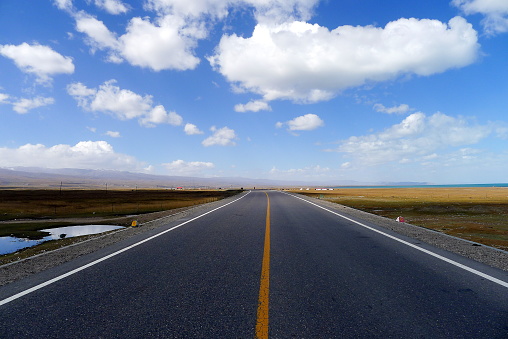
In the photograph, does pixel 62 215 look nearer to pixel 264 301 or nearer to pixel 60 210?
pixel 60 210

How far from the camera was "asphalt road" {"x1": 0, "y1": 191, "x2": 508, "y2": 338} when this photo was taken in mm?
3500

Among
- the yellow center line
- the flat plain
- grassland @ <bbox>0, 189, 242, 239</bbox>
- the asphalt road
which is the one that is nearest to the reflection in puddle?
the flat plain

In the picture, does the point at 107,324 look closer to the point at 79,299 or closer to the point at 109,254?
Answer: the point at 79,299

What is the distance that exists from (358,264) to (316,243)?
2.38m

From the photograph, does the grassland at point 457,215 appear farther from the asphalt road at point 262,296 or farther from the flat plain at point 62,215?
the flat plain at point 62,215

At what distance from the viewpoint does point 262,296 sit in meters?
4.46

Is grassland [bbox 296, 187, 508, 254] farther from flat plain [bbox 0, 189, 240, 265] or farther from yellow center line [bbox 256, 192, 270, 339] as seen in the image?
flat plain [bbox 0, 189, 240, 265]

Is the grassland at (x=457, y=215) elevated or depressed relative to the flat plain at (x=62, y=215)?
elevated

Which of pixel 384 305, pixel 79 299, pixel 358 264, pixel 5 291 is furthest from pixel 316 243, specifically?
pixel 5 291

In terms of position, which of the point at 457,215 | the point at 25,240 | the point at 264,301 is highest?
the point at 264,301

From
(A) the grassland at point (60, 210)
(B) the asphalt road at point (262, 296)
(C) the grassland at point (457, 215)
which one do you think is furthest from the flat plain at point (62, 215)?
(C) the grassland at point (457, 215)

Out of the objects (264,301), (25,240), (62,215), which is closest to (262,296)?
(264,301)

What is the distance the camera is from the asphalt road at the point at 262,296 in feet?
11.5

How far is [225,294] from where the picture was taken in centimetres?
455
